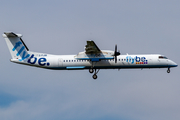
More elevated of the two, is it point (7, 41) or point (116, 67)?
point (7, 41)

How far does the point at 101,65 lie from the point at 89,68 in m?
1.48

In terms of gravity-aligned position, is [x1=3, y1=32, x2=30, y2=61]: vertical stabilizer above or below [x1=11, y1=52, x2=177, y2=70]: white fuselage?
above

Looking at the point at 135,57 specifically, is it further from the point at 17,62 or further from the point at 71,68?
the point at 17,62

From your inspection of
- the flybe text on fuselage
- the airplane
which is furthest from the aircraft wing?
the flybe text on fuselage

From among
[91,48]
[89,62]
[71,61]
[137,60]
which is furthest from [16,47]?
[137,60]

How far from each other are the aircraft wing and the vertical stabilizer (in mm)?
7572

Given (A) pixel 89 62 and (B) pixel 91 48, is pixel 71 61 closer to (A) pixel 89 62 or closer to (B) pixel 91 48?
(A) pixel 89 62

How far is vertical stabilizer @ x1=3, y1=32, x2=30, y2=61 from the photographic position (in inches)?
1728

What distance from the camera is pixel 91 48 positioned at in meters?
42.1

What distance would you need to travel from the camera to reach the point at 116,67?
4409 cm

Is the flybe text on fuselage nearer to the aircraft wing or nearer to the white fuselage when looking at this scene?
the white fuselage

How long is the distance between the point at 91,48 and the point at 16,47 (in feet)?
29.9

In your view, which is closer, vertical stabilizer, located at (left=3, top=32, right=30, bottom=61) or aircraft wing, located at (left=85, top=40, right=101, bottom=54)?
aircraft wing, located at (left=85, top=40, right=101, bottom=54)

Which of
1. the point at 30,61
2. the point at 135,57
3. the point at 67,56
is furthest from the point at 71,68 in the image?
the point at 135,57
